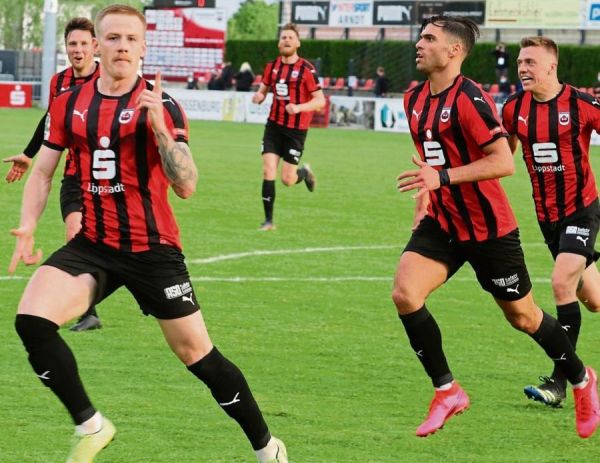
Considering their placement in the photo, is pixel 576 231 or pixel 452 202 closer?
pixel 452 202

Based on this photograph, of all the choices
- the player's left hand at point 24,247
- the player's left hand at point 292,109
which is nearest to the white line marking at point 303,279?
the player's left hand at point 292,109

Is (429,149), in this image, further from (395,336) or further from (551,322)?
(395,336)

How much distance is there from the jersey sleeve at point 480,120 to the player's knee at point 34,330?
2.52 metres

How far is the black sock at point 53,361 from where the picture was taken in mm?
5781

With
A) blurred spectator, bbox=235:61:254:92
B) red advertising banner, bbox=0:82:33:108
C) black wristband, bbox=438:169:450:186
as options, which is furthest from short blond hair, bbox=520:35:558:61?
red advertising banner, bbox=0:82:33:108

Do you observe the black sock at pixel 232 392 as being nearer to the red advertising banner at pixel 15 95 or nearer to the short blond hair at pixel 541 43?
the short blond hair at pixel 541 43

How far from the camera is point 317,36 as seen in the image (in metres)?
65.2

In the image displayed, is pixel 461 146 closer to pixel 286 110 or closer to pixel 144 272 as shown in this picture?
pixel 144 272

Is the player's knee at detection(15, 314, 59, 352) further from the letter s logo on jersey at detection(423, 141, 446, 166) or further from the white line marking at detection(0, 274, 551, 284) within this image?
the white line marking at detection(0, 274, 551, 284)

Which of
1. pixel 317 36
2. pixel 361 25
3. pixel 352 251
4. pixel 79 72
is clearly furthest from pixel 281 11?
pixel 79 72

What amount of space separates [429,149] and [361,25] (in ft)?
170

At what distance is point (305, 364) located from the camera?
28.2ft

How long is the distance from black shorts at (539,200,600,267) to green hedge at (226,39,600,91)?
42737 millimetres

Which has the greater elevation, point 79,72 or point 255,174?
point 79,72
